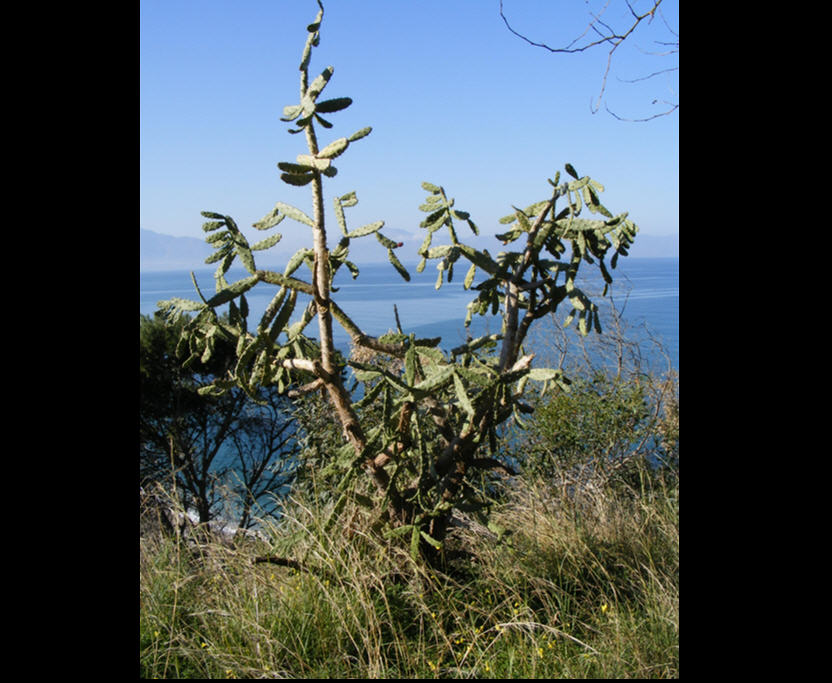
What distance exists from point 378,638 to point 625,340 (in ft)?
11.0

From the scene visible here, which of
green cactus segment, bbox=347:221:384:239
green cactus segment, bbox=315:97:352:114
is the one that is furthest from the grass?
green cactus segment, bbox=315:97:352:114

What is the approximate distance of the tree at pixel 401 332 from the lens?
6.73 ft

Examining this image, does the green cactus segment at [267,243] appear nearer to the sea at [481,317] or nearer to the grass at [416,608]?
the grass at [416,608]

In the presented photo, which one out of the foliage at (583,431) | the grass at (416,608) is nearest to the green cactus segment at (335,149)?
the grass at (416,608)

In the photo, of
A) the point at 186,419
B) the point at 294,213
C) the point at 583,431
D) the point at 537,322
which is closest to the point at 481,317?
the point at 537,322

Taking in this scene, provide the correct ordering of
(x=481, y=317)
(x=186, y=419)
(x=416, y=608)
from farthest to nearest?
(x=481, y=317) → (x=186, y=419) → (x=416, y=608)

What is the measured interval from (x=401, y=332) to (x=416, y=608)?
88cm

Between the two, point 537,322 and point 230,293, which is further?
point 537,322

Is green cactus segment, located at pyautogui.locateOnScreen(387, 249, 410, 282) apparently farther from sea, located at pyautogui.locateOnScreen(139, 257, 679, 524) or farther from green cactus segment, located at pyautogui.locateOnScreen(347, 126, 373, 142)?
sea, located at pyautogui.locateOnScreen(139, 257, 679, 524)

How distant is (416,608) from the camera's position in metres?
2.21

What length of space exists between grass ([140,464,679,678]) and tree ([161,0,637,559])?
18cm

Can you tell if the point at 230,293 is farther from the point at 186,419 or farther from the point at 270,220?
the point at 186,419
